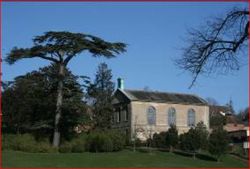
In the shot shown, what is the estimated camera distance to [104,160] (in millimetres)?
42312

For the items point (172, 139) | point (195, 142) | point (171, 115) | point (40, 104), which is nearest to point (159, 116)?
point (171, 115)

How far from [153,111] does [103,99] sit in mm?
7466

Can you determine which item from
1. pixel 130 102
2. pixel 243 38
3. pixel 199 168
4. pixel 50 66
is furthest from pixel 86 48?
pixel 243 38

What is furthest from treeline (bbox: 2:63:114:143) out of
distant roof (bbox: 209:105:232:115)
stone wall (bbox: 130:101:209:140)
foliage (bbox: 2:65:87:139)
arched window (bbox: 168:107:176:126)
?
distant roof (bbox: 209:105:232:115)

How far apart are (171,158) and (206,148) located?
21.8 feet

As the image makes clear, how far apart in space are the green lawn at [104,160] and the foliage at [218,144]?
3.26 feet

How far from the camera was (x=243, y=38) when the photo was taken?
12.9 metres

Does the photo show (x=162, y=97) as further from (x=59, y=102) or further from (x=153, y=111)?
(x=59, y=102)

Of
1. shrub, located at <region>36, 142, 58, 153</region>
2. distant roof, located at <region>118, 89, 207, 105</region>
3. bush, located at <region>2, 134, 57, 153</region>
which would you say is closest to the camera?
bush, located at <region>2, 134, 57, 153</region>

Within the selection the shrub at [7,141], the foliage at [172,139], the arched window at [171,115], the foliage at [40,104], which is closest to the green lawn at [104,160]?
the shrub at [7,141]

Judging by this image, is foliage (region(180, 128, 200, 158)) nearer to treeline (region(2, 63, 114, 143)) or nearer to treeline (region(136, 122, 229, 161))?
treeline (region(136, 122, 229, 161))

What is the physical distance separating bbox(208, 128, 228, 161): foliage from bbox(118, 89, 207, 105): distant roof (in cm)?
2798

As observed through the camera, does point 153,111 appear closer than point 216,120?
Yes

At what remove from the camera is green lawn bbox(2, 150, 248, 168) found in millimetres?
38872
